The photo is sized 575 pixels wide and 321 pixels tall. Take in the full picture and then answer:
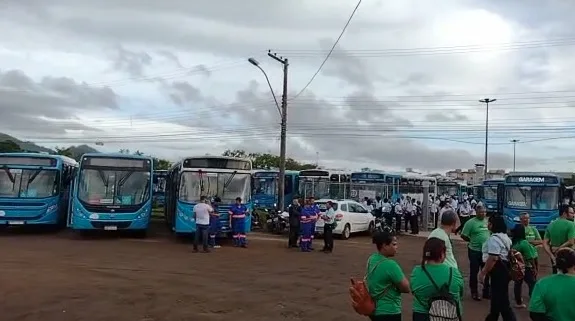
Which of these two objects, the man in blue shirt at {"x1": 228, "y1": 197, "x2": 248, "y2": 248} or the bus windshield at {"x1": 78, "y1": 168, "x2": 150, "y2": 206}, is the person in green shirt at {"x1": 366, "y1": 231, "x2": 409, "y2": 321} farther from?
the bus windshield at {"x1": 78, "y1": 168, "x2": 150, "y2": 206}

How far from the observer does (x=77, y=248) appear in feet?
65.1

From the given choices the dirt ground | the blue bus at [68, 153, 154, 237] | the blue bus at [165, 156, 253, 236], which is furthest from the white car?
the blue bus at [68, 153, 154, 237]

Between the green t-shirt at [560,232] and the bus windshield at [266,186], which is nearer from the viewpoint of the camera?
the green t-shirt at [560,232]

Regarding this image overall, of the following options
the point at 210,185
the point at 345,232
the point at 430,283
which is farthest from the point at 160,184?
the point at 430,283

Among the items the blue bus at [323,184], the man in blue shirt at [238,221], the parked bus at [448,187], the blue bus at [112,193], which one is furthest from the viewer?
the parked bus at [448,187]

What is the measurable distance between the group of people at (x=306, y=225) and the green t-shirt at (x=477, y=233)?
9.10m

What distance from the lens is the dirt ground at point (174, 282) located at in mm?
10047

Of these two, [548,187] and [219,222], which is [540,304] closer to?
[219,222]

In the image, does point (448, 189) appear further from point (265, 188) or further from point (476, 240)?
point (476, 240)

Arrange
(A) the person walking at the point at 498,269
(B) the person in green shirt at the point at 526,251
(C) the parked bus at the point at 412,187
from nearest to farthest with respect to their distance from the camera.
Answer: (A) the person walking at the point at 498,269 < (B) the person in green shirt at the point at 526,251 < (C) the parked bus at the point at 412,187

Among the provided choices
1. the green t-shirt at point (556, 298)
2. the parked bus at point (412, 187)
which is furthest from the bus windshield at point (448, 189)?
the green t-shirt at point (556, 298)

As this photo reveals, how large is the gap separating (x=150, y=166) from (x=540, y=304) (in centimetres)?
1911

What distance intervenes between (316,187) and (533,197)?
11734mm

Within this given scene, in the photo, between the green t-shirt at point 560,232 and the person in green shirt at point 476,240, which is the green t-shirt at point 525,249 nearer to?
the green t-shirt at point 560,232
